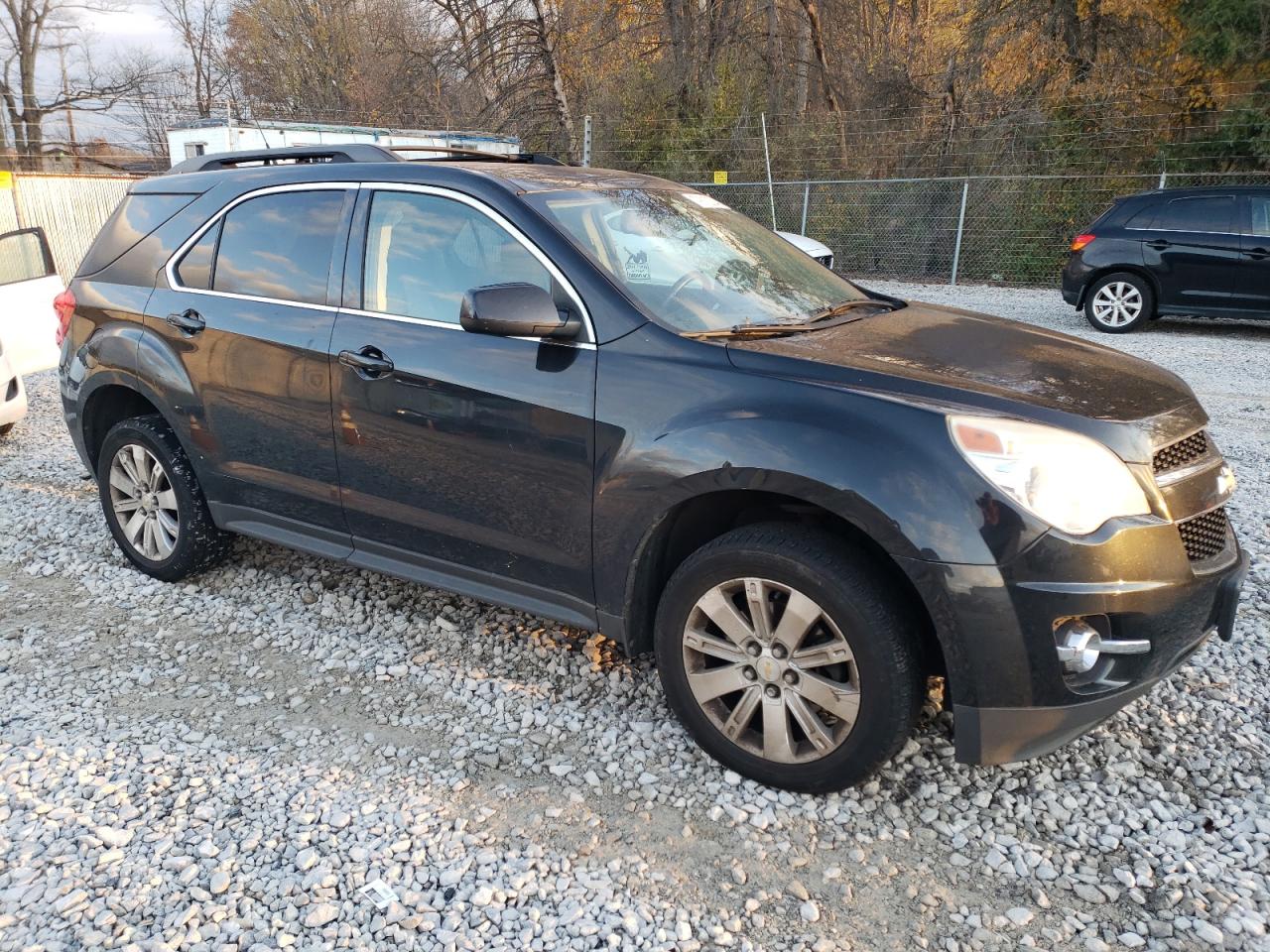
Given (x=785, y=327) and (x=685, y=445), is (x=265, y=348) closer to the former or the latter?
(x=685, y=445)

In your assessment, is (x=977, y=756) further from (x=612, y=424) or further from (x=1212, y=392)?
(x=1212, y=392)

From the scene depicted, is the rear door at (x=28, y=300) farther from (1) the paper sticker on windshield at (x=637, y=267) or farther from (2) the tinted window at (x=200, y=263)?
(1) the paper sticker on windshield at (x=637, y=267)

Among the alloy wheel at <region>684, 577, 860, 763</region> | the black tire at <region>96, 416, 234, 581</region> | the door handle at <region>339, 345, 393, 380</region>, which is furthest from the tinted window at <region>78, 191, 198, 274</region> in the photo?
the alloy wheel at <region>684, 577, 860, 763</region>

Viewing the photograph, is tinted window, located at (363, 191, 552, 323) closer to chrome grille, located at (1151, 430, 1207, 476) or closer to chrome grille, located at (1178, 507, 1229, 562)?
chrome grille, located at (1151, 430, 1207, 476)

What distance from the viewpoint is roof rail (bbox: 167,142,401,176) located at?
12.7 ft

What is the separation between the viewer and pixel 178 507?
431 centimetres

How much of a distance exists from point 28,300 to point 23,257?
2.15 feet

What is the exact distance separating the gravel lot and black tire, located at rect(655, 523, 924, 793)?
5.1 inches

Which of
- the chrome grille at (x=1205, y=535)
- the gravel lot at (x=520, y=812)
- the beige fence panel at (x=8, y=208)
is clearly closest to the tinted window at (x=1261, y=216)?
the gravel lot at (x=520, y=812)

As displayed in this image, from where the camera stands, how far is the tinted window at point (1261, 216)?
409 inches

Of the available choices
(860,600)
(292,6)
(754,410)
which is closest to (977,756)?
(860,600)

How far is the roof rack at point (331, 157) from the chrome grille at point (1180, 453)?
264 centimetres

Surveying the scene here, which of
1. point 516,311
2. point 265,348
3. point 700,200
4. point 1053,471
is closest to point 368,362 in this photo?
point 265,348

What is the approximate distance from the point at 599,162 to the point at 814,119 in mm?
5505
